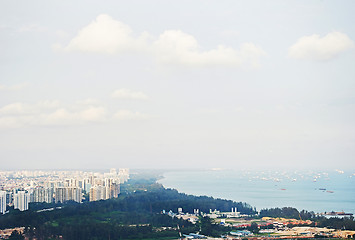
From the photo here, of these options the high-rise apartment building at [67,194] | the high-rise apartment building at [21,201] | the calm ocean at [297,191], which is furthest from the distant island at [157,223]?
the calm ocean at [297,191]

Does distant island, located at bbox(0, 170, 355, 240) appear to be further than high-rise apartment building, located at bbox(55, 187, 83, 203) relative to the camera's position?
No

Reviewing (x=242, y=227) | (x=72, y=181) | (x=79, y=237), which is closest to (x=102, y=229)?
(x=79, y=237)

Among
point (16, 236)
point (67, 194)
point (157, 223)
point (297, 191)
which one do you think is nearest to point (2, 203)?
point (67, 194)

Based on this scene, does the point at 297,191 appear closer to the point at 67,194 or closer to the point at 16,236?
the point at 67,194

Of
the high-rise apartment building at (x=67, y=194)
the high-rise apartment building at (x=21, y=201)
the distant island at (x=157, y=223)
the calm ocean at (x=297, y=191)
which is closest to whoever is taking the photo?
the distant island at (x=157, y=223)

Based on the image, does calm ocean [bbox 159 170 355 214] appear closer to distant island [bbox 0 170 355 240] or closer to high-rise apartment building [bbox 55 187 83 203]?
distant island [bbox 0 170 355 240]

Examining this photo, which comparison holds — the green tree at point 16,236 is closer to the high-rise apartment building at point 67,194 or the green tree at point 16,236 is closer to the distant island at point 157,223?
the distant island at point 157,223

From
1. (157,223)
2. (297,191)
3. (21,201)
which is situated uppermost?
(21,201)

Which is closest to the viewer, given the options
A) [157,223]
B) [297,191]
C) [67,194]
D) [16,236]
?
[16,236]

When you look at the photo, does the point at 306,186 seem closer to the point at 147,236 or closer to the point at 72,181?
the point at 72,181

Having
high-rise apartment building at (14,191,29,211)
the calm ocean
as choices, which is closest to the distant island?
high-rise apartment building at (14,191,29,211)

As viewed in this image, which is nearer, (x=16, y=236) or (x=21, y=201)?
(x=16, y=236)
